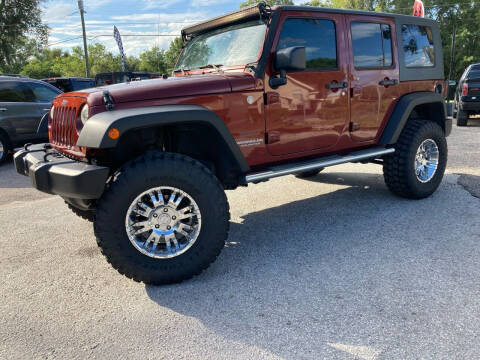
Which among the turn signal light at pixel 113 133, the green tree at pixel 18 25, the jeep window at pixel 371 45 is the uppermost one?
the green tree at pixel 18 25

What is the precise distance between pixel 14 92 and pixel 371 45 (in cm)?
720

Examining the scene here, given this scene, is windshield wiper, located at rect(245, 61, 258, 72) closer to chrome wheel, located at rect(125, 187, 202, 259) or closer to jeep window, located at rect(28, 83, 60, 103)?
chrome wheel, located at rect(125, 187, 202, 259)

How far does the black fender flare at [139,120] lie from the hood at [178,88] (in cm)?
12

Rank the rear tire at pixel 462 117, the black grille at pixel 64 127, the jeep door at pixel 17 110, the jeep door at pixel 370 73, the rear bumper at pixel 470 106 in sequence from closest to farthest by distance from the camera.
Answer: the black grille at pixel 64 127, the jeep door at pixel 370 73, the jeep door at pixel 17 110, the rear bumper at pixel 470 106, the rear tire at pixel 462 117

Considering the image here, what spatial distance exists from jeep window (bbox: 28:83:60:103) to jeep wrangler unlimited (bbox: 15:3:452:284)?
548 centimetres

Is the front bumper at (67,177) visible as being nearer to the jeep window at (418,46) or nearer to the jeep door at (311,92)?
the jeep door at (311,92)

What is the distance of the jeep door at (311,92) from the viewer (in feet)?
11.8

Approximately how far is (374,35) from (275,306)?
10.6ft

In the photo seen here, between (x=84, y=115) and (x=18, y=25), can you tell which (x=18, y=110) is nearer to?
(x=84, y=115)

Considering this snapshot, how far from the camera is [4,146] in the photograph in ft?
26.5

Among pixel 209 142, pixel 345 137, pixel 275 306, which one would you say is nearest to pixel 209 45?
pixel 209 142

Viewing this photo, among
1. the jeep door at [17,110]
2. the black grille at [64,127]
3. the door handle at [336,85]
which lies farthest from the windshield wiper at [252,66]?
the jeep door at [17,110]

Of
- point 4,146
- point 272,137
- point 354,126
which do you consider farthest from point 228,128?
point 4,146

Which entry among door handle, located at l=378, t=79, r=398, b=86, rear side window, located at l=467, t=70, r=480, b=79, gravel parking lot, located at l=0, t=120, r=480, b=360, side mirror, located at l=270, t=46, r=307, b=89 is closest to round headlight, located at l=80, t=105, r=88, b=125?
gravel parking lot, located at l=0, t=120, r=480, b=360
